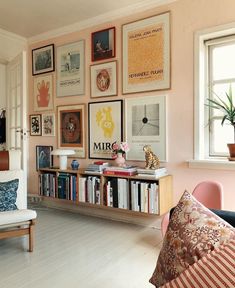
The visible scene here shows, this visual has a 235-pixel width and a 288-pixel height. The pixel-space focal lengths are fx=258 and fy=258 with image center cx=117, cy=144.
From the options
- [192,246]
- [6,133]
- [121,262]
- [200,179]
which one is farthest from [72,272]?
[6,133]

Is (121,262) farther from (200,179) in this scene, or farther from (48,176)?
(48,176)

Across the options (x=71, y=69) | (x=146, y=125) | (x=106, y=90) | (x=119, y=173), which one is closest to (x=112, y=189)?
(x=119, y=173)

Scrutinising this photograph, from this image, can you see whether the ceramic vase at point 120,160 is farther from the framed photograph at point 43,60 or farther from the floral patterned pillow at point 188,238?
the floral patterned pillow at point 188,238

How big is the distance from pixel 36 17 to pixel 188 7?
1.90m

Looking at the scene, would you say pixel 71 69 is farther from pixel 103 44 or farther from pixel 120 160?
pixel 120 160

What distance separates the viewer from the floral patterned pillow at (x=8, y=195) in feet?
7.68

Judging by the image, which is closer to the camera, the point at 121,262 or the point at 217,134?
the point at 121,262

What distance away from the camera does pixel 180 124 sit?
9.03 feet

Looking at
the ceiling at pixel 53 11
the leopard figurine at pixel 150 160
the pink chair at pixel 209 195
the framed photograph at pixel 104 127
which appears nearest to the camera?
the pink chair at pixel 209 195

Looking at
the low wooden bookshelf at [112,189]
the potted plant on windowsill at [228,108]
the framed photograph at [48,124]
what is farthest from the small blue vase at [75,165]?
the potted plant on windowsill at [228,108]

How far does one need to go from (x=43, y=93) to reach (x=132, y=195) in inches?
83.9

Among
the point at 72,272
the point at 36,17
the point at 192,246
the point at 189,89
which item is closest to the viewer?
the point at 192,246

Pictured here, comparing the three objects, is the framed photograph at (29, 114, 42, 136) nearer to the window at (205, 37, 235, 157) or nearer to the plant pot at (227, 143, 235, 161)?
the window at (205, 37, 235, 157)

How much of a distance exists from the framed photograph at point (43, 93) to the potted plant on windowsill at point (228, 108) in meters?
2.24
